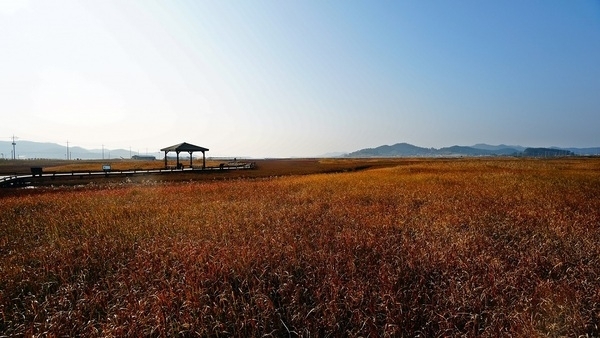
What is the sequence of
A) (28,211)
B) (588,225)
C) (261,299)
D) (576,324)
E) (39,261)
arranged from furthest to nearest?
(28,211) < (588,225) < (39,261) < (261,299) < (576,324)

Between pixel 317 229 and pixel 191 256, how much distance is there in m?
4.29

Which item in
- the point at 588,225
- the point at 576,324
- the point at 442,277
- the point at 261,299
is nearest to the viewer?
the point at 576,324

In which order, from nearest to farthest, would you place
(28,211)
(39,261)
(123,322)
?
(123,322) < (39,261) < (28,211)

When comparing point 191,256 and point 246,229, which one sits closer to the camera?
point 191,256

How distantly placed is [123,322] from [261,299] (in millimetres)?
2139

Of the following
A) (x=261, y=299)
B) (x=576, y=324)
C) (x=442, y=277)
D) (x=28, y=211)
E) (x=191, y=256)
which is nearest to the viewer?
(x=576, y=324)

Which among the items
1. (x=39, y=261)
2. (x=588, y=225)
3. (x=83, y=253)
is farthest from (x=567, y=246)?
(x=39, y=261)

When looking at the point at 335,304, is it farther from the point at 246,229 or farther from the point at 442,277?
the point at 246,229

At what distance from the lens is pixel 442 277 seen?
5.78 metres

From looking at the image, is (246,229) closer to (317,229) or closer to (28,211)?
(317,229)

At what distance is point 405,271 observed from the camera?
19.6 ft

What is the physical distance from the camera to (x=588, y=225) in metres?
9.27

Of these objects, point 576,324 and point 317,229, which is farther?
point 317,229

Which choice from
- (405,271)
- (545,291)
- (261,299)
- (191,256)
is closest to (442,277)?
(405,271)
